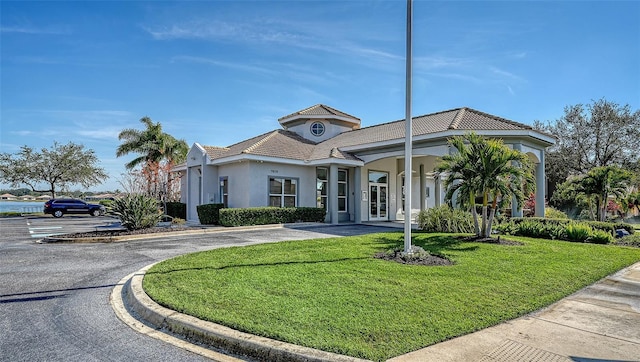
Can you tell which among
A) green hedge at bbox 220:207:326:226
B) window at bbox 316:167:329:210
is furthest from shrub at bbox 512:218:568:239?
window at bbox 316:167:329:210

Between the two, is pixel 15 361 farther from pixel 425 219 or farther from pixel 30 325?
pixel 425 219

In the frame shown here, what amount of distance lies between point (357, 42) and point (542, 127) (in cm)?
3088

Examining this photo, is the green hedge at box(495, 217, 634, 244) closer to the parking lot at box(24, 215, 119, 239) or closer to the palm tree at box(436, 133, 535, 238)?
the palm tree at box(436, 133, 535, 238)

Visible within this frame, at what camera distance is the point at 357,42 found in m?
11.9

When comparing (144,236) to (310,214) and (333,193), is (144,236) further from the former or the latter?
(333,193)

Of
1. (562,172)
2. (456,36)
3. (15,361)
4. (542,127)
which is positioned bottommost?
(15,361)

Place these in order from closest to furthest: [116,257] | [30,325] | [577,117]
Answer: [30,325], [116,257], [577,117]

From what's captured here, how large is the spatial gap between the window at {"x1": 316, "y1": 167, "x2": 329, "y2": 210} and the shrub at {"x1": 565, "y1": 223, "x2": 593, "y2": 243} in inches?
462

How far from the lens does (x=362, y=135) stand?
2241 centimetres

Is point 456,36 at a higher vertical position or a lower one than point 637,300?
higher

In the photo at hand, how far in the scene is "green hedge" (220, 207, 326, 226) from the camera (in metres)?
16.7

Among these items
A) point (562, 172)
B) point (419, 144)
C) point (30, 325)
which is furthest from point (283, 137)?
point (562, 172)

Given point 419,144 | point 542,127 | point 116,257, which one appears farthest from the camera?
point 542,127

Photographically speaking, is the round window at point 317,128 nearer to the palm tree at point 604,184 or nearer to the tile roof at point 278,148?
the tile roof at point 278,148
